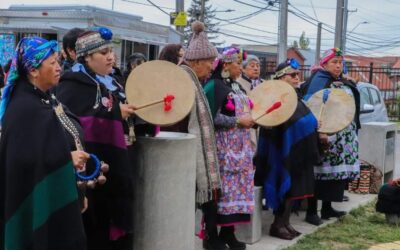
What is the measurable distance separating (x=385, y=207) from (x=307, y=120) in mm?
1443

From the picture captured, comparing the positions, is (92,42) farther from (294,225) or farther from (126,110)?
(294,225)

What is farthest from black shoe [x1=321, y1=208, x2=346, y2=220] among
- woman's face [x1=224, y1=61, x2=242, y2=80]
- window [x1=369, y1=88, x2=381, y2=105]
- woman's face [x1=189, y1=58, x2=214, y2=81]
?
window [x1=369, y1=88, x2=381, y2=105]

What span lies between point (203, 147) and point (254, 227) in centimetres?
130

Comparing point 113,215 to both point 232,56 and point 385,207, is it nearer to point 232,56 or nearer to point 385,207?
point 232,56

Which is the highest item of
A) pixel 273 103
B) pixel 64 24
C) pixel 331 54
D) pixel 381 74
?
pixel 64 24

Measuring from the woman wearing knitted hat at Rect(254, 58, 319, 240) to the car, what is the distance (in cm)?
562

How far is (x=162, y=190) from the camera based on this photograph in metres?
4.04

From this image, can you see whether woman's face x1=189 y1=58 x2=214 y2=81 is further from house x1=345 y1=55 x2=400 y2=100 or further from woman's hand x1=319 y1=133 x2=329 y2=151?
house x1=345 y1=55 x2=400 y2=100

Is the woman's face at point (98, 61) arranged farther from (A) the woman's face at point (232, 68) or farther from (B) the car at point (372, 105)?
(B) the car at point (372, 105)

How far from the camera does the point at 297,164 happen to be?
5594 mm

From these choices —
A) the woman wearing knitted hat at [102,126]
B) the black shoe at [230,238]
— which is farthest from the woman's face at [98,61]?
the black shoe at [230,238]

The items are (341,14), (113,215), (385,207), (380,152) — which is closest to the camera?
(113,215)

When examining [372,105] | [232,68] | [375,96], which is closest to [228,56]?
[232,68]

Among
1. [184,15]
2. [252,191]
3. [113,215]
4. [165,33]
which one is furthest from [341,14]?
[113,215]
